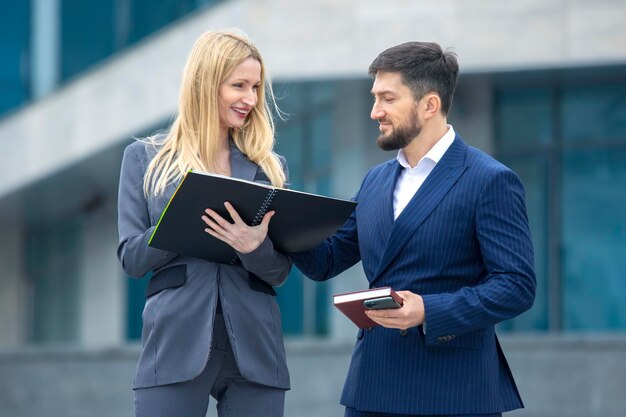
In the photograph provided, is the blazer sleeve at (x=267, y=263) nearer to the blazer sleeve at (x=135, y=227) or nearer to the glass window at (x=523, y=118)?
the blazer sleeve at (x=135, y=227)

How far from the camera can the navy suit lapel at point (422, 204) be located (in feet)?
13.5

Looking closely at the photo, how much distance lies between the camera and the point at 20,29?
16.3 metres

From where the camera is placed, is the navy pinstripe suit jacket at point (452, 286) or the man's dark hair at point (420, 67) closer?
the navy pinstripe suit jacket at point (452, 286)

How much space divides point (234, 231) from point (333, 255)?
24.7 inches

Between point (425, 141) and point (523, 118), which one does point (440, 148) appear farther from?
point (523, 118)

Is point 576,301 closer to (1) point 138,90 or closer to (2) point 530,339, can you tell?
(2) point 530,339

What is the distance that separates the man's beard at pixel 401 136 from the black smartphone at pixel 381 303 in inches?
25.4

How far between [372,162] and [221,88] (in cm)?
888

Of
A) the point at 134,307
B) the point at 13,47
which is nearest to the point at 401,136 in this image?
the point at 13,47

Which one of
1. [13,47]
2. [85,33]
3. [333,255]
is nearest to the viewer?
[333,255]

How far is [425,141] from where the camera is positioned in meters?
4.28

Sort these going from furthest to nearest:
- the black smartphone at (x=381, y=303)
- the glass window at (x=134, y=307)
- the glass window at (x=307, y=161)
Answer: the glass window at (x=134, y=307) < the glass window at (x=307, y=161) < the black smartphone at (x=381, y=303)

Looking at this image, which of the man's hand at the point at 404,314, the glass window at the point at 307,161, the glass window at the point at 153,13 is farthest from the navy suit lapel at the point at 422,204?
the glass window at the point at 153,13

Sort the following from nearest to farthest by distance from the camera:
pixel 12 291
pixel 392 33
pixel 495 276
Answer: pixel 495 276 → pixel 392 33 → pixel 12 291
